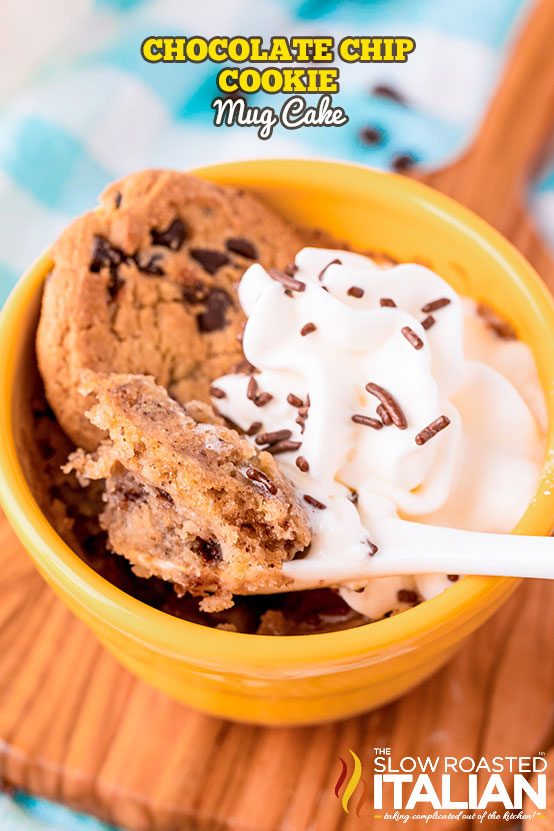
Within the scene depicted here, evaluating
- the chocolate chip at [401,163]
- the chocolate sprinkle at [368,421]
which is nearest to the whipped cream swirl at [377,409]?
the chocolate sprinkle at [368,421]

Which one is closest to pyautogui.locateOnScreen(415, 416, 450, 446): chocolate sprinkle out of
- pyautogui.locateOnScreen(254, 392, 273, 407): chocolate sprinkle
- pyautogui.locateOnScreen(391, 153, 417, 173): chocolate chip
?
pyautogui.locateOnScreen(254, 392, 273, 407): chocolate sprinkle

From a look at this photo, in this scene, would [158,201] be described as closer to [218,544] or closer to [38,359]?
[38,359]

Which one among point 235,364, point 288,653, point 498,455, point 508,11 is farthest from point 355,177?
point 508,11

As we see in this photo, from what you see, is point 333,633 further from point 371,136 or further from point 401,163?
point 371,136

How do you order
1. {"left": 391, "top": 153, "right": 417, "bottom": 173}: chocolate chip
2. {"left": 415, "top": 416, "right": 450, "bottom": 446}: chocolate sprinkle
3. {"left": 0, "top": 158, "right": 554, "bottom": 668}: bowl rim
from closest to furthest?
1. {"left": 0, "top": 158, "right": 554, "bottom": 668}: bowl rim
2. {"left": 415, "top": 416, "right": 450, "bottom": 446}: chocolate sprinkle
3. {"left": 391, "top": 153, "right": 417, "bottom": 173}: chocolate chip

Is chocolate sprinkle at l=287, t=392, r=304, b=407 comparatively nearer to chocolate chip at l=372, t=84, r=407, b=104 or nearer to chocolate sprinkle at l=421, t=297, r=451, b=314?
chocolate sprinkle at l=421, t=297, r=451, b=314

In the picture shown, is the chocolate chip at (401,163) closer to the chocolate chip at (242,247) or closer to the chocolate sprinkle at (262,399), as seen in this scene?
the chocolate chip at (242,247)
